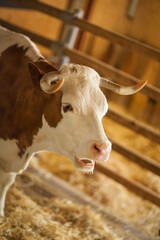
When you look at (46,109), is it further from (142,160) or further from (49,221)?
(142,160)

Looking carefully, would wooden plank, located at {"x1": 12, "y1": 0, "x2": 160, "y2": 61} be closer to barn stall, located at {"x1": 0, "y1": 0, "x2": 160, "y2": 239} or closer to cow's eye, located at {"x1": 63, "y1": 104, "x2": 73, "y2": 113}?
barn stall, located at {"x1": 0, "y1": 0, "x2": 160, "y2": 239}

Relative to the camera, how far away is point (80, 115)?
1.96m

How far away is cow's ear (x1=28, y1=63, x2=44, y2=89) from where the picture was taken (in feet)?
6.73

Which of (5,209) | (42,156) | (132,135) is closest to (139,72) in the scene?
(132,135)

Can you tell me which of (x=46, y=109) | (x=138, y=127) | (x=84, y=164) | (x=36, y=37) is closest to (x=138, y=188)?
(x=138, y=127)

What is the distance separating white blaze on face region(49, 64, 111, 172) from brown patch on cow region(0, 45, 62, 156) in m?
0.25

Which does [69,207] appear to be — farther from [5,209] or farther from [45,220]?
[5,209]

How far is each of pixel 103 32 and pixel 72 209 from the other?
1845 mm

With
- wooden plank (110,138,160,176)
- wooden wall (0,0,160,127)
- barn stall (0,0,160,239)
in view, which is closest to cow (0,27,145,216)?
barn stall (0,0,160,239)

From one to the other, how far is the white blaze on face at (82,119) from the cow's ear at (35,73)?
5.9 inches

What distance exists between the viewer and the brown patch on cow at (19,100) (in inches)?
89.4

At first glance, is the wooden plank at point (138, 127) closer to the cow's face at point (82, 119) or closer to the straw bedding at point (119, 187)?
the straw bedding at point (119, 187)

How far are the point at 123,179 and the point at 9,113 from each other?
1.60 m

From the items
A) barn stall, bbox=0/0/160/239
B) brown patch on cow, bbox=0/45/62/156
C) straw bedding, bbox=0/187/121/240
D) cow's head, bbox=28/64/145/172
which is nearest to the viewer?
cow's head, bbox=28/64/145/172
